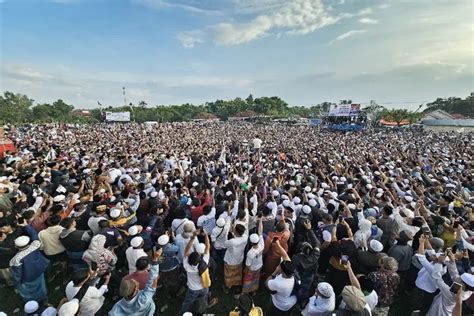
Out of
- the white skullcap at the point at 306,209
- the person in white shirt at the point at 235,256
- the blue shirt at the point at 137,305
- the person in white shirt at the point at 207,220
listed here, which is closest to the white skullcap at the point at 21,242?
the blue shirt at the point at 137,305

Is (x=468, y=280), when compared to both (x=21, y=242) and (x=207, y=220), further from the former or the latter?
→ (x=21, y=242)

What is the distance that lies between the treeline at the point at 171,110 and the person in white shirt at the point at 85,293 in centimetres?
4384

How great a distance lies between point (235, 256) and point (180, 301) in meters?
1.33

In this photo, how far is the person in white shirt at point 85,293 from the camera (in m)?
2.82

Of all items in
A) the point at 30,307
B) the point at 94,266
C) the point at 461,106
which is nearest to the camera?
the point at 30,307

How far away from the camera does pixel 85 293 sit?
2885mm

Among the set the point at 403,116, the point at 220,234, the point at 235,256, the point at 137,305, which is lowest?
the point at 235,256

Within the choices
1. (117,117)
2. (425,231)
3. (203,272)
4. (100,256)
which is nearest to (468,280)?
(425,231)

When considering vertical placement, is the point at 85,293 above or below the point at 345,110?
below

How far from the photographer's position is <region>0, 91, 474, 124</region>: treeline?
48.6 m

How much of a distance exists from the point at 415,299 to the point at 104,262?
5043 mm

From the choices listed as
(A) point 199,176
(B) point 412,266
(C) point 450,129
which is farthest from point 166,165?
(C) point 450,129

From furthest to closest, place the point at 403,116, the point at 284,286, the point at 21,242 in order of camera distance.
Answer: the point at 403,116 → the point at 21,242 → the point at 284,286

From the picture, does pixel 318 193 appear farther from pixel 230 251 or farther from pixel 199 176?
pixel 199 176
